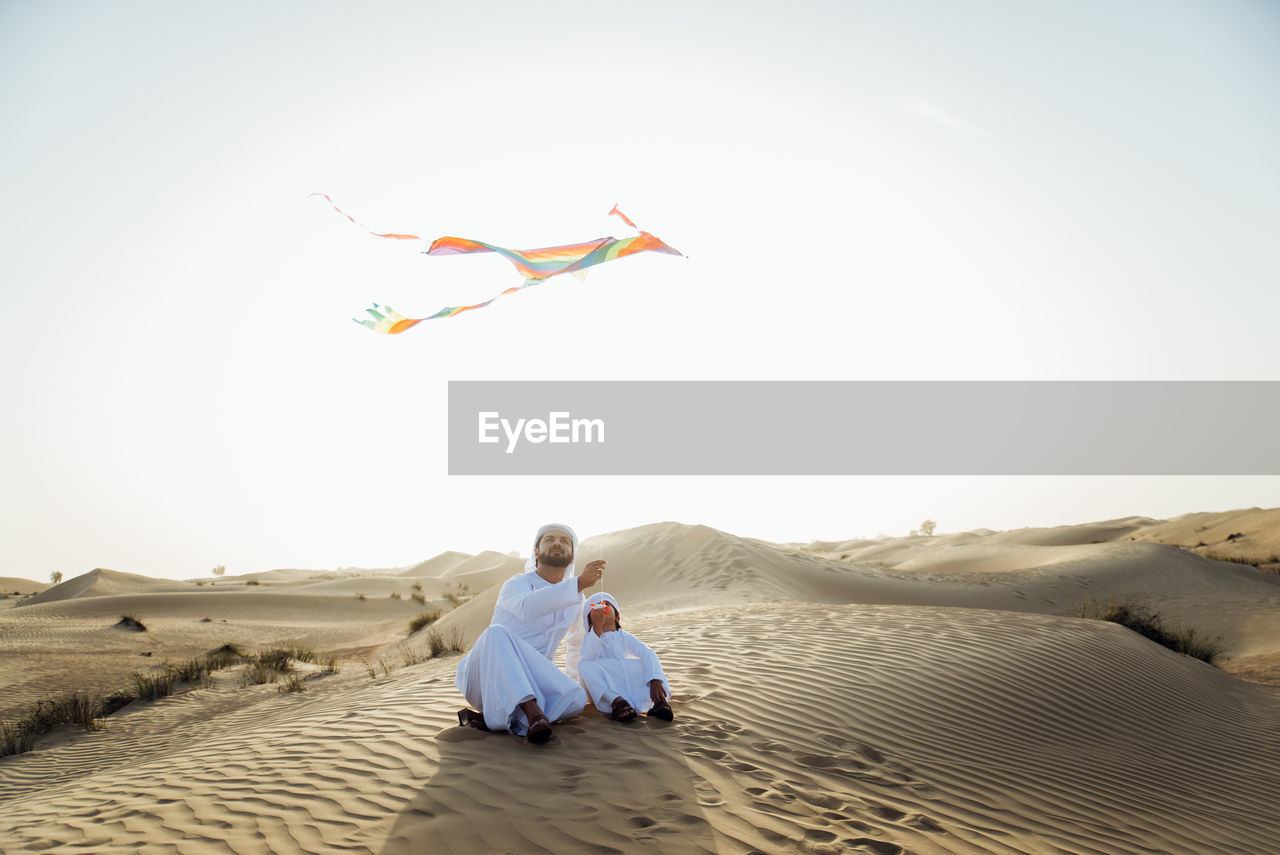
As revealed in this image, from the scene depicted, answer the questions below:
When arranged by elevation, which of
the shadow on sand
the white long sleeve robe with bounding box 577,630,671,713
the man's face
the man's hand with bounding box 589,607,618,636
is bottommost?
the shadow on sand

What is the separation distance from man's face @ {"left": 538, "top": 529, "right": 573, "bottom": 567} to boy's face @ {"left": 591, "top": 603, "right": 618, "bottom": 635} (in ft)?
1.22

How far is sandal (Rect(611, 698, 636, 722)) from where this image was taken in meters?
4.73

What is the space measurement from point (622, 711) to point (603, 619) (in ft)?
1.93

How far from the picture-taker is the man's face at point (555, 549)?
16.0 ft

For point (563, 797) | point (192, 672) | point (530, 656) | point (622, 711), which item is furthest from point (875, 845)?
point (192, 672)

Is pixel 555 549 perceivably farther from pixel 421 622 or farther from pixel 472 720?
pixel 421 622

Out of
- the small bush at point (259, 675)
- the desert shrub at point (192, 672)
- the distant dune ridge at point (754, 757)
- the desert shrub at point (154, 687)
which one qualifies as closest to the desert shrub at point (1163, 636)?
the distant dune ridge at point (754, 757)

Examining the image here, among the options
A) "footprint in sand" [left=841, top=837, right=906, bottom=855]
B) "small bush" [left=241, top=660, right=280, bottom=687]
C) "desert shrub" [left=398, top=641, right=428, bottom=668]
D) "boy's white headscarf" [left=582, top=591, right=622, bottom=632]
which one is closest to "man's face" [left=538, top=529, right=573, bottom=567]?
"boy's white headscarf" [left=582, top=591, right=622, bottom=632]

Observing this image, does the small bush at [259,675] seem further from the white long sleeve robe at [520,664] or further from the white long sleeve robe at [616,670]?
the white long sleeve robe at [616,670]

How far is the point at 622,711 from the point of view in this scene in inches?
187

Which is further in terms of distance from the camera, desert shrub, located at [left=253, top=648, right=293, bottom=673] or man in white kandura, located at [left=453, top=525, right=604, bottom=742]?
desert shrub, located at [left=253, top=648, right=293, bottom=673]

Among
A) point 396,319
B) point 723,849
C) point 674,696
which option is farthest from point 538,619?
point 396,319

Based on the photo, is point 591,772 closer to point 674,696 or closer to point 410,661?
point 674,696

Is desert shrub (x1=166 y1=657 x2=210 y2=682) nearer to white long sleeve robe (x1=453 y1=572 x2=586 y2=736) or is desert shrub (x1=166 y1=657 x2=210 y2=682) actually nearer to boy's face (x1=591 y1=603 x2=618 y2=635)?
white long sleeve robe (x1=453 y1=572 x2=586 y2=736)
